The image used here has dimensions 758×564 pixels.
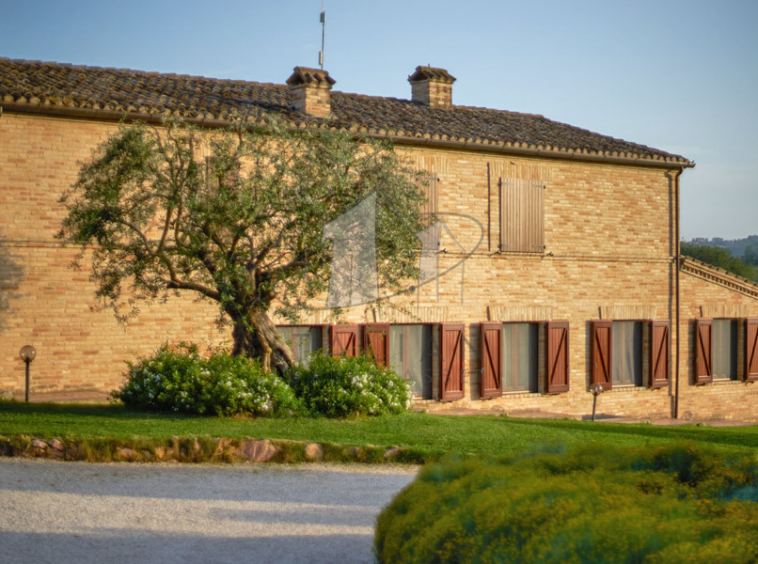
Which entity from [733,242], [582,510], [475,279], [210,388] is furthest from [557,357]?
[733,242]

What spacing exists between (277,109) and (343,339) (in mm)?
4683

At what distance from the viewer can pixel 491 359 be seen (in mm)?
18375

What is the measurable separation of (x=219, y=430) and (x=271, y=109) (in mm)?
8775

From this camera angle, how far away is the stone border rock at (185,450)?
31.3 feet

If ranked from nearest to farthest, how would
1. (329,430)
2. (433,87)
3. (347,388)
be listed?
1. (329,430)
2. (347,388)
3. (433,87)

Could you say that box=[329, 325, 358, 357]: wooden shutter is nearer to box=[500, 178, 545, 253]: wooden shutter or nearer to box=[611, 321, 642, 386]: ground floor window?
box=[500, 178, 545, 253]: wooden shutter

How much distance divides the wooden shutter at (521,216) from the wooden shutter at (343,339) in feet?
12.6

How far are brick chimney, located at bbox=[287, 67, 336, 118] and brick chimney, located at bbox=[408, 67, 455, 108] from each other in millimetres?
3570

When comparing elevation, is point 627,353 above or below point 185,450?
above

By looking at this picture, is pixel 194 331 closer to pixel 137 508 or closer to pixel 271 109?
pixel 271 109

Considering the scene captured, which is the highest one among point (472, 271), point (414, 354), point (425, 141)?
point (425, 141)

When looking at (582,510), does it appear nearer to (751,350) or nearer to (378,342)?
(378,342)

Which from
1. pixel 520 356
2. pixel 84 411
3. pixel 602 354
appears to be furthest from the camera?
pixel 602 354

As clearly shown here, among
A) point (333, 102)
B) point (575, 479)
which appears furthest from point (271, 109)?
point (575, 479)
